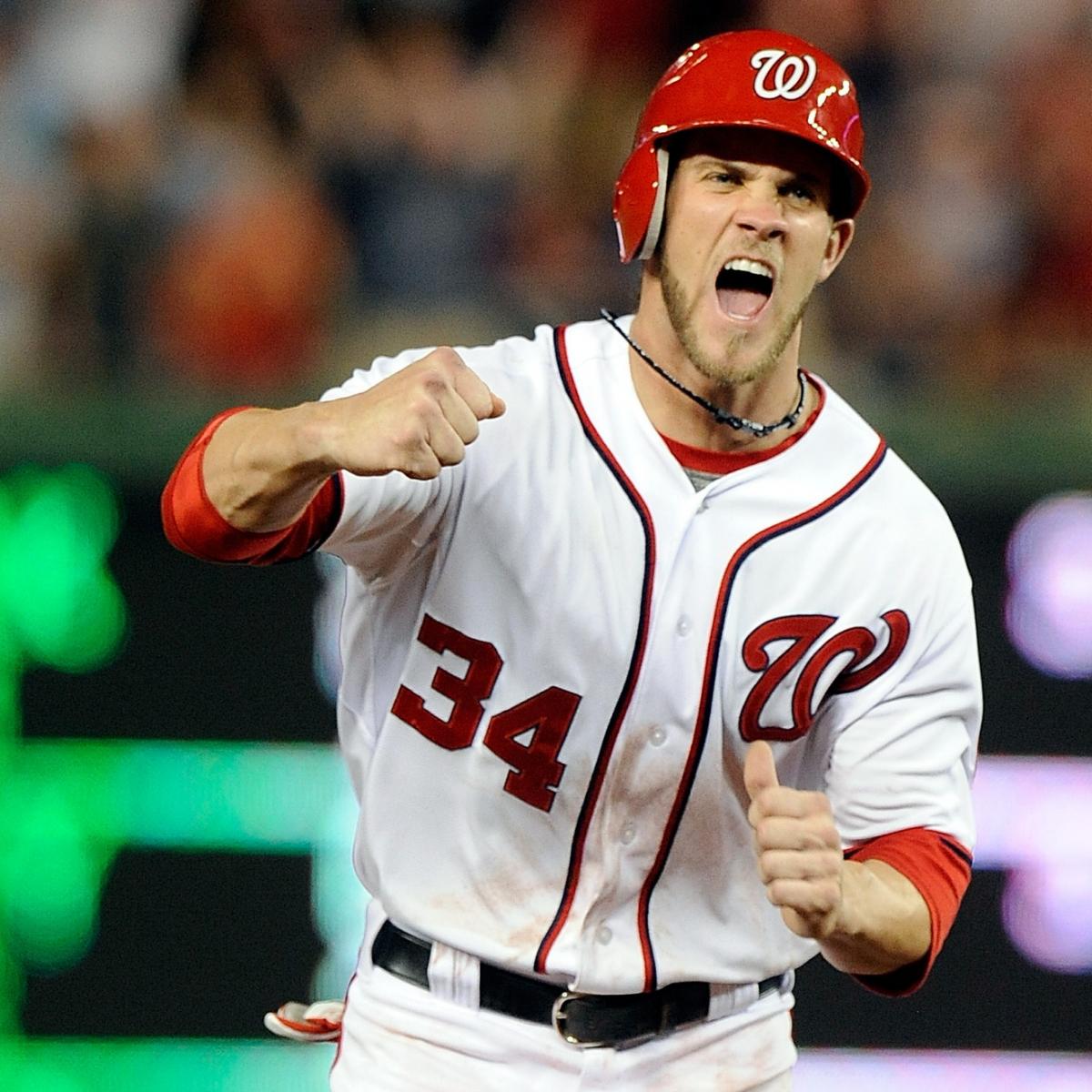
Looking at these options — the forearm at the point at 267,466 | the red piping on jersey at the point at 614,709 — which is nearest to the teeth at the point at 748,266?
the red piping on jersey at the point at 614,709

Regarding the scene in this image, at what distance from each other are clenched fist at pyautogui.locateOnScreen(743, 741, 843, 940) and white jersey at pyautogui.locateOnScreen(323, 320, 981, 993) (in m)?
0.44

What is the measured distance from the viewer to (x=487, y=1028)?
91.2 inches

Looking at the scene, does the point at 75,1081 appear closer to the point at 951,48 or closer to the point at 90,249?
the point at 90,249

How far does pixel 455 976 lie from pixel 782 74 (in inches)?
46.9

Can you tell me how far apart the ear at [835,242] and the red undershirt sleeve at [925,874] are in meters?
0.73

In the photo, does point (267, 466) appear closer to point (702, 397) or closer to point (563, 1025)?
point (702, 397)

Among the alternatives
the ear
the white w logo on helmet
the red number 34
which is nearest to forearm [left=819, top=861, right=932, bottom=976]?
the red number 34

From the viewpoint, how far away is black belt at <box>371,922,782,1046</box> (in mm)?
2324

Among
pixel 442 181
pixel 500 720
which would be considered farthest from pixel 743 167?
pixel 442 181

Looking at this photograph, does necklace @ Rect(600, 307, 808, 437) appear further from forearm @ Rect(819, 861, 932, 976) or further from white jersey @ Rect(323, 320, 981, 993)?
forearm @ Rect(819, 861, 932, 976)

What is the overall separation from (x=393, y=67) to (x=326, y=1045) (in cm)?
235

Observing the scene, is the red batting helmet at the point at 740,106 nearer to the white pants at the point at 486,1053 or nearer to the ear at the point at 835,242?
the ear at the point at 835,242

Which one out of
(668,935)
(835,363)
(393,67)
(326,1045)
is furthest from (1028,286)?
(668,935)

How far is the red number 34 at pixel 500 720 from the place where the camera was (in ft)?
7.52
